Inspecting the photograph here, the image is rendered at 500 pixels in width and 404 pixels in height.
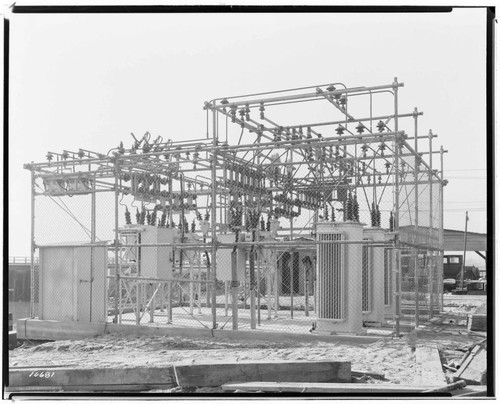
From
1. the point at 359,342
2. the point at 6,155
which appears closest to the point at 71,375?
the point at 6,155

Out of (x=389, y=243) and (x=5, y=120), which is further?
(x=389, y=243)

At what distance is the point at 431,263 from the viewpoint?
16172 millimetres

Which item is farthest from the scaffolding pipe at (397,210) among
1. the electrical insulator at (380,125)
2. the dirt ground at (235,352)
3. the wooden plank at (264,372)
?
the wooden plank at (264,372)

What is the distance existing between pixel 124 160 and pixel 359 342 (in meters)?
6.00

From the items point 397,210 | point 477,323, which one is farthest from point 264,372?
point 477,323

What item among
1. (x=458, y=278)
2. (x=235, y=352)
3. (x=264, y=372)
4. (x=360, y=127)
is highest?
(x=360, y=127)

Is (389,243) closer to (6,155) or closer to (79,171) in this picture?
(6,155)

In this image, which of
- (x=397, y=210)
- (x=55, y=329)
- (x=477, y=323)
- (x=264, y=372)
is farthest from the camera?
(x=477, y=323)

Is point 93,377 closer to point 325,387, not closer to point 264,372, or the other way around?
point 264,372

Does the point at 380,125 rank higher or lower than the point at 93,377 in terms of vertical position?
higher

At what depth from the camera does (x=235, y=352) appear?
37.3 feet

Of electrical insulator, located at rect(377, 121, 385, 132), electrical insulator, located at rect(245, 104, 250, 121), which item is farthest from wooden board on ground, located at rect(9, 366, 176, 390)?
electrical insulator, located at rect(377, 121, 385, 132)

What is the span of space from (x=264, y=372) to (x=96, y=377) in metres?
2.33

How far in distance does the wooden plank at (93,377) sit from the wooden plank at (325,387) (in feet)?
3.13
